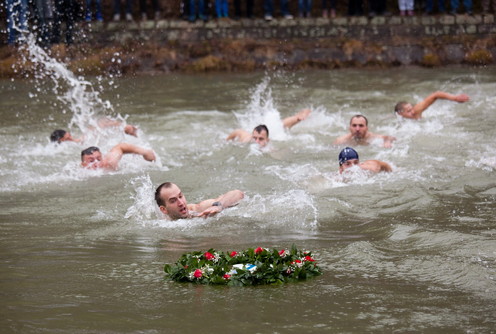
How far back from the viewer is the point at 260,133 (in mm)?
12898

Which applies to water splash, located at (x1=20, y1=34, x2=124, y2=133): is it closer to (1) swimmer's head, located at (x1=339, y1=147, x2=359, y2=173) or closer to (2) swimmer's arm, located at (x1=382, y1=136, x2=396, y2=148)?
(2) swimmer's arm, located at (x1=382, y1=136, x2=396, y2=148)

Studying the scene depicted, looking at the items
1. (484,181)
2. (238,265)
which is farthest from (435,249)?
(484,181)

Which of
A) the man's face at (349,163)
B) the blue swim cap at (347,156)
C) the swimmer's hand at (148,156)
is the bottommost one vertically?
the man's face at (349,163)

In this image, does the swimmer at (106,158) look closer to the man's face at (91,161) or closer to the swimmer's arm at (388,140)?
the man's face at (91,161)

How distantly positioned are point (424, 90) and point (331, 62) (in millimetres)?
3284

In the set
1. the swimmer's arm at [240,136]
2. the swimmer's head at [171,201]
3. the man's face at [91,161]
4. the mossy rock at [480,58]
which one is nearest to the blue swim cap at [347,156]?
the swimmer's head at [171,201]

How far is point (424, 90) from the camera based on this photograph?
56.3 feet

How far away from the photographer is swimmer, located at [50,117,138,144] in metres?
12.6

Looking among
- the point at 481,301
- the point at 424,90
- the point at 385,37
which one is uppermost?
the point at 385,37

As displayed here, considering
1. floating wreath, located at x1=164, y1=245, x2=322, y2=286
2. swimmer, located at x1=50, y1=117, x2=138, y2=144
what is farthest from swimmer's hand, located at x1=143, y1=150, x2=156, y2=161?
floating wreath, located at x1=164, y1=245, x2=322, y2=286

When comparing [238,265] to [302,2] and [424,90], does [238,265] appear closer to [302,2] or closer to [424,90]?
[424,90]

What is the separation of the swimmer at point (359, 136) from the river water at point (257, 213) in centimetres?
23

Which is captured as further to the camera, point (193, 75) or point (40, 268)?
point (193, 75)

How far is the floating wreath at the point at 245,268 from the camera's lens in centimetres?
611
